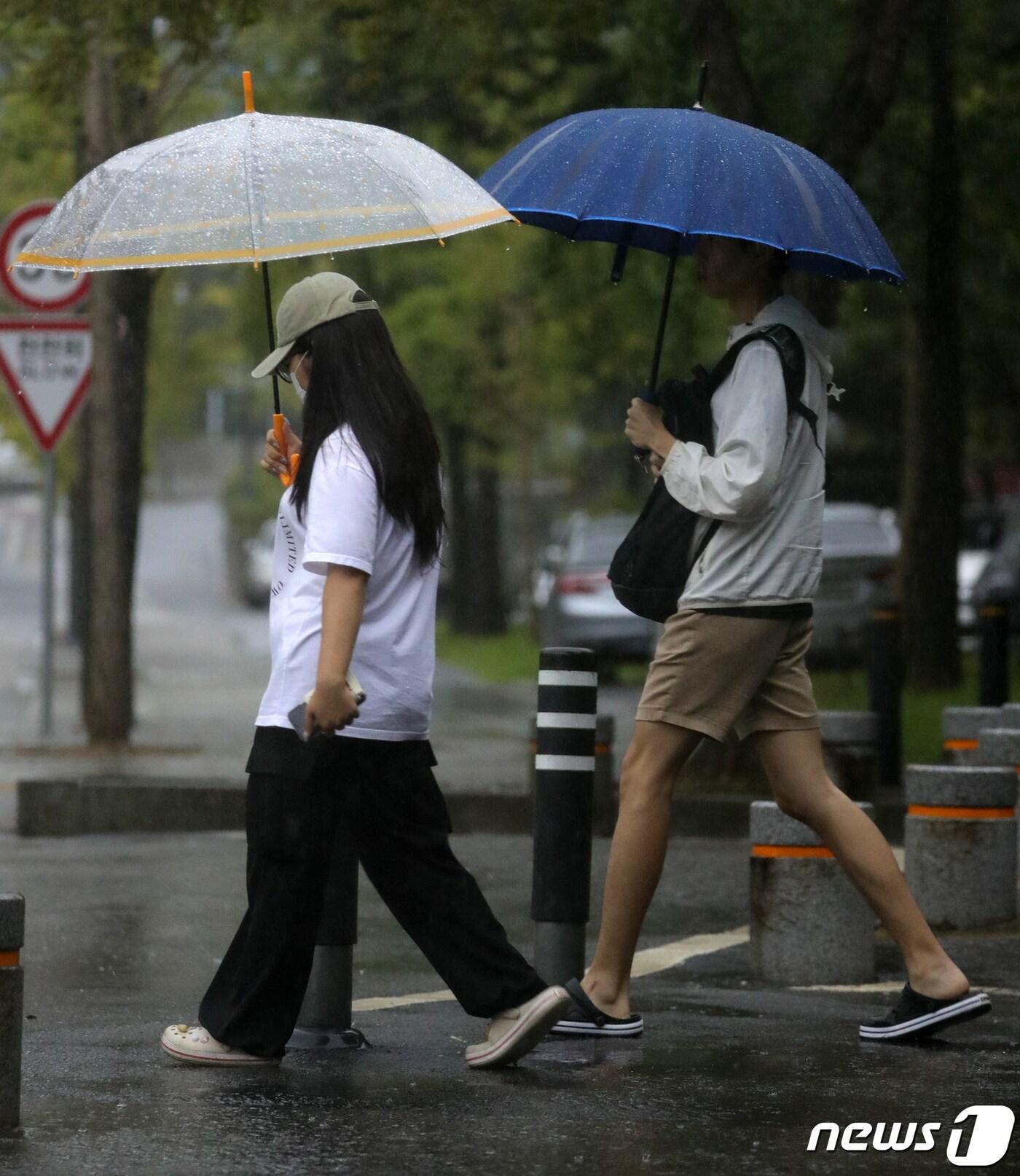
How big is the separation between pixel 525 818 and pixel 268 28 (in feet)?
24.3

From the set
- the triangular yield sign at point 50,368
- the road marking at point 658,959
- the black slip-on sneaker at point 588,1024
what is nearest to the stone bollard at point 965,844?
the road marking at point 658,959

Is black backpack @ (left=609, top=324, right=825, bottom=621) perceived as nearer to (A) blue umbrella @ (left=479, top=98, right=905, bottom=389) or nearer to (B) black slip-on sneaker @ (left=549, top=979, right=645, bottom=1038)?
(A) blue umbrella @ (left=479, top=98, right=905, bottom=389)

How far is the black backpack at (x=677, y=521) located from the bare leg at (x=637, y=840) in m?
0.31

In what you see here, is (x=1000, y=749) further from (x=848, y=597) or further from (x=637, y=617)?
(x=848, y=597)

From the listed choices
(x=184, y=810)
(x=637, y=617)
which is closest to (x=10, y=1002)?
(x=184, y=810)

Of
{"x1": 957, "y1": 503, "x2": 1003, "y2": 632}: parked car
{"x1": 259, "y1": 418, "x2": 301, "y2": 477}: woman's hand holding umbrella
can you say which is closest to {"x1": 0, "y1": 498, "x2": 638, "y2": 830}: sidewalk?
{"x1": 259, "y1": 418, "x2": 301, "y2": 477}: woman's hand holding umbrella

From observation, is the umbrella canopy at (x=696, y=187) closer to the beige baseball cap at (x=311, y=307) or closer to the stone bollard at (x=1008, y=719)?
the beige baseball cap at (x=311, y=307)

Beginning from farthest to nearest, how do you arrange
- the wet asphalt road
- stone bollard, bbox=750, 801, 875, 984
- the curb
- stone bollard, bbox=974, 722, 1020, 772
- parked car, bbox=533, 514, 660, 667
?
parked car, bbox=533, 514, 660, 667
the curb
stone bollard, bbox=974, 722, 1020, 772
stone bollard, bbox=750, 801, 875, 984
the wet asphalt road

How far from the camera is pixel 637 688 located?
965 inches

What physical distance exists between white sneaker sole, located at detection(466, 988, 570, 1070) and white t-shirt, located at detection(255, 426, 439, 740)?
654 mm

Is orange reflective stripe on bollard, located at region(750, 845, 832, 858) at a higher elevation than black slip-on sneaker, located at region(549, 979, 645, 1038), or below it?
higher

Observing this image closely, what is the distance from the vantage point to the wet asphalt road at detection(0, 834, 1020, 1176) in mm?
4699

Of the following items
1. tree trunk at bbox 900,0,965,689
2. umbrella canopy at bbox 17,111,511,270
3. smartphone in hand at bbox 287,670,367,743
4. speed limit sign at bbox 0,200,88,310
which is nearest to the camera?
smartphone in hand at bbox 287,670,367,743

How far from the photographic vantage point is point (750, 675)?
5.90 m
